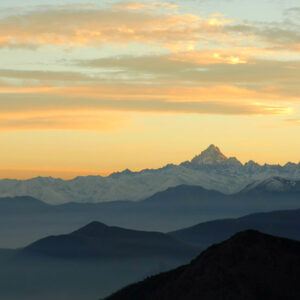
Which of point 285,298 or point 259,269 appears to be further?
point 259,269

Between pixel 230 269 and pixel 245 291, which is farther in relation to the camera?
pixel 230 269

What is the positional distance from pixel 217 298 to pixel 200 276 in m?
15.3

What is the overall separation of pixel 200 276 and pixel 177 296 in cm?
800

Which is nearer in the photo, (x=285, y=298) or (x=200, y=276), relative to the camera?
(x=285, y=298)

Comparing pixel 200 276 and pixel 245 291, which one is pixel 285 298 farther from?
pixel 200 276

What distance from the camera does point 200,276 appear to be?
200 meters

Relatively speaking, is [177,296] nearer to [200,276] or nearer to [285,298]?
[200,276]

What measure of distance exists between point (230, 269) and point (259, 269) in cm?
719

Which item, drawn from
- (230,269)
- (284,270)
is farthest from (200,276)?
(284,270)

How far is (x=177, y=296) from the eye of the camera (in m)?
196

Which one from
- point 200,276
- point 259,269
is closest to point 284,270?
point 259,269

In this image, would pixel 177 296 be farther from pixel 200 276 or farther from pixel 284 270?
pixel 284 270

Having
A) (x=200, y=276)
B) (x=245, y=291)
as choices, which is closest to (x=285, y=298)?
(x=245, y=291)

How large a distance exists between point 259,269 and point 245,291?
43.6ft
